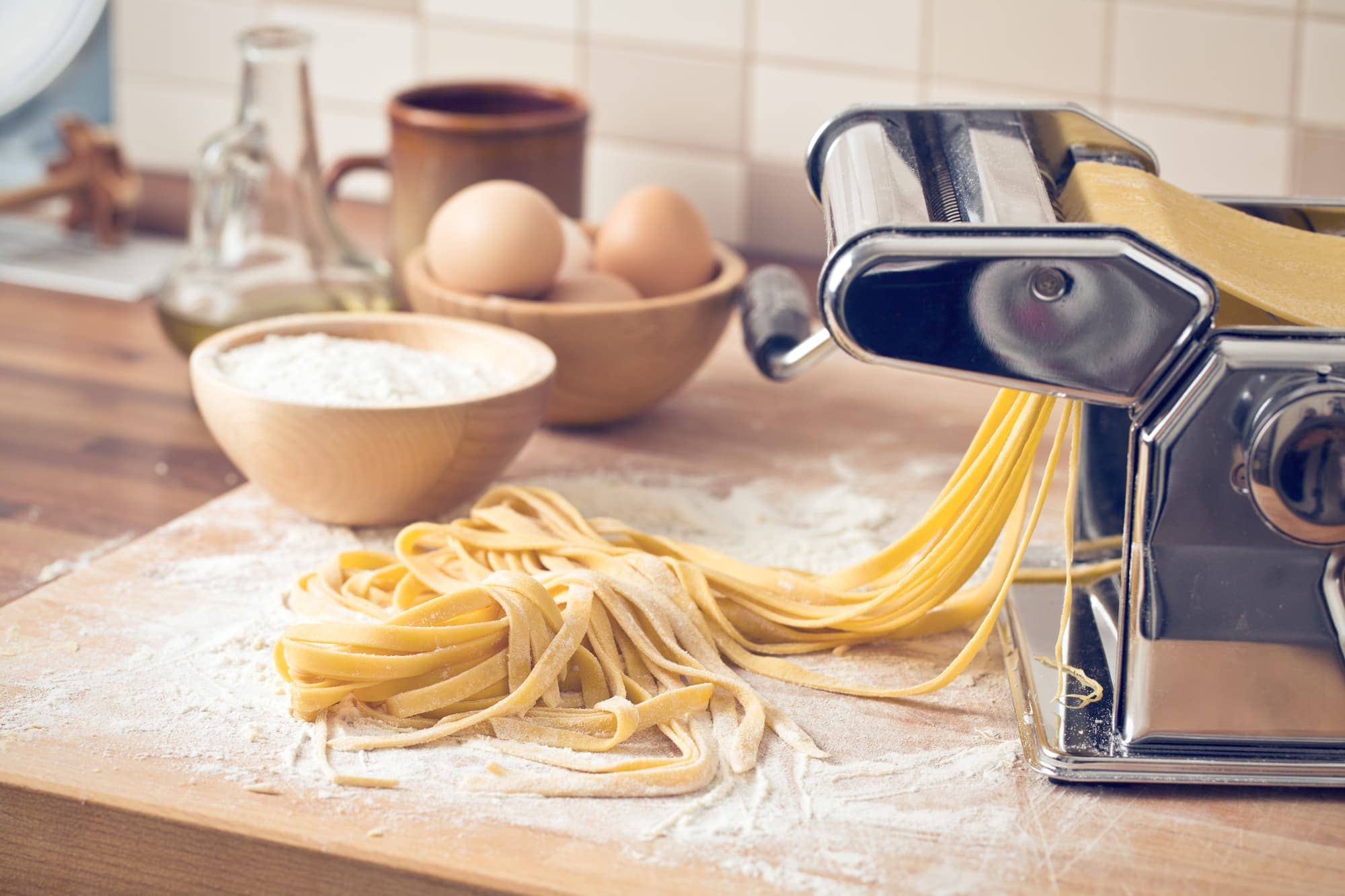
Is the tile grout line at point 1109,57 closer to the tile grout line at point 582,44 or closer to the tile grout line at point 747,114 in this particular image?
the tile grout line at point 747,114

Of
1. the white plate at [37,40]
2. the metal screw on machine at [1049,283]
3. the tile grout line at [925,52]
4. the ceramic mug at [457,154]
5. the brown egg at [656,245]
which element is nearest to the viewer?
the metal screw on machine at [1049,283]

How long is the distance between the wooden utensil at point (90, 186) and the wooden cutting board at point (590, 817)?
804 mm

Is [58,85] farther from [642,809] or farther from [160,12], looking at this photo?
[642,809]

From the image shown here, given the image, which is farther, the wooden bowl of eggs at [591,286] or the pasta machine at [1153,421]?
A: the wooden bowl of eggs at [591,286]

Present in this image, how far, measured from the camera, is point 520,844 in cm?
60

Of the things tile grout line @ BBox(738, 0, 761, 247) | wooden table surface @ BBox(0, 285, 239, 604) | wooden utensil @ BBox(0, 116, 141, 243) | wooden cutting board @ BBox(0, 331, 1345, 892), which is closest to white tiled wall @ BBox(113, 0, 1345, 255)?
tile grout line @ BBox(738, 0, 761, 247)

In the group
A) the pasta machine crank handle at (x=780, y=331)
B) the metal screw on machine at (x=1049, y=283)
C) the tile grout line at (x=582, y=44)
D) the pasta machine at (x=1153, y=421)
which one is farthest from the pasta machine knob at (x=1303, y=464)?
the tile grout line at (x=582, y=44)

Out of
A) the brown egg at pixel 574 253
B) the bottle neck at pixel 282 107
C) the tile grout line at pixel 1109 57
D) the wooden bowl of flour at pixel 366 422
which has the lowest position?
the wooden bowl of flour at pixel 366 422

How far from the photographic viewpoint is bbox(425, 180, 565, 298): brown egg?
1.00 meters

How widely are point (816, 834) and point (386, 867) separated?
0.62 feet

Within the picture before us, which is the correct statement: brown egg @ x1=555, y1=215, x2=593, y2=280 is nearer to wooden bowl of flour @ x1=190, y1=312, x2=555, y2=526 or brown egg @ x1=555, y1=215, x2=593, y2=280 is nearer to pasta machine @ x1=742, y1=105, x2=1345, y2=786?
wooden bowl of flour @ x1=190, y1=312, x2=555, y2=526

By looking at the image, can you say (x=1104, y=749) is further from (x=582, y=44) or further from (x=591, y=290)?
(x=582, y=44)

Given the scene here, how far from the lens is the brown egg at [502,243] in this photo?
1.00 metres

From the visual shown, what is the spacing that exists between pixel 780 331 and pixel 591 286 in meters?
0.17
